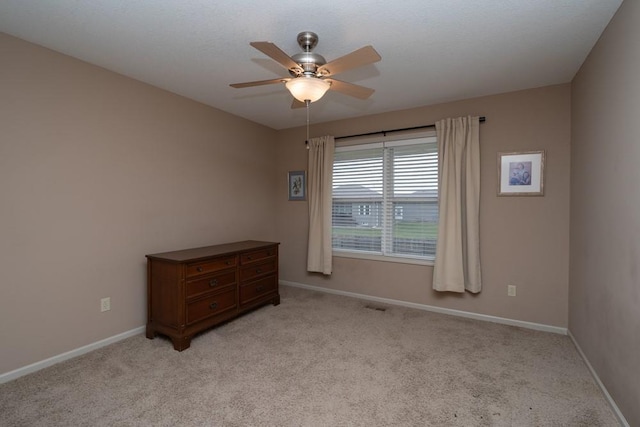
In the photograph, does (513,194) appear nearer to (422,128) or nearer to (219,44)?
(422,128)

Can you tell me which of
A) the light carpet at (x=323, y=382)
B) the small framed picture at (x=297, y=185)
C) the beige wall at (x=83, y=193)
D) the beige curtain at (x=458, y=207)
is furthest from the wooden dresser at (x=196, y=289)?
the beige curtain at (x=458, y=207)

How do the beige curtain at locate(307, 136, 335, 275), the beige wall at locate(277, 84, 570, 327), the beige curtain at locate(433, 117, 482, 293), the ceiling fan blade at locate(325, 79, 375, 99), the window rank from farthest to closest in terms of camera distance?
the beige curtain at locate(307, 136, 335, 275)
the window
the beige curtain at locate(433, 117, 482, 293)
the beige wall at locate(277, 84, 570, 327)
the ceiling fan blade at locate(325, 79, 375, 99)

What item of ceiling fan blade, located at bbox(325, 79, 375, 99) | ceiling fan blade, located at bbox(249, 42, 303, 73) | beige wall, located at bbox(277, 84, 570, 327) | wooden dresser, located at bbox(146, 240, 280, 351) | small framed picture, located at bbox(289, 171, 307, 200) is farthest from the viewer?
small framed picture, located at bbox(289, 171, 307, 200)

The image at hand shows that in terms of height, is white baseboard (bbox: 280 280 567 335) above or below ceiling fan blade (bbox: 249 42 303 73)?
below

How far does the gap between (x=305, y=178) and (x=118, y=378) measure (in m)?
3.22

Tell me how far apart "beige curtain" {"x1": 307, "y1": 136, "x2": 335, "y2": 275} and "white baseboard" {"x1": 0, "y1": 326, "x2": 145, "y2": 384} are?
2.24m

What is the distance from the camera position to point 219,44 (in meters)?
2.33

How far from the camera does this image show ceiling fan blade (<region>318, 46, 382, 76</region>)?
170cm

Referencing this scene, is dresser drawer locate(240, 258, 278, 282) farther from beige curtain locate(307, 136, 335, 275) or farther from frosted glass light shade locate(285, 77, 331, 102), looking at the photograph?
frosted glass light shade locate(285, 77, 331, 102)

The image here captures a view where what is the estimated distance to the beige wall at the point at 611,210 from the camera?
1693mm

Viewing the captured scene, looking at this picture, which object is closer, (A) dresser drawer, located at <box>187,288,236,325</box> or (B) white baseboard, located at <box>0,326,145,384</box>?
(B) white baseboard, located at <box>0,326,145,384</box>

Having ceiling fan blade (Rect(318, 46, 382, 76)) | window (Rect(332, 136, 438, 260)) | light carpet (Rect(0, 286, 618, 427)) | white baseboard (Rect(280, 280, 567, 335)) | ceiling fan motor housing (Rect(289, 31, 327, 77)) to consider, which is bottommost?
light carpet (Rect(0, 286, 618, 427))

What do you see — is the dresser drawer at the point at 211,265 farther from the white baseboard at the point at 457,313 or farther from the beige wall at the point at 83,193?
the white baseboard at the point at 457,313

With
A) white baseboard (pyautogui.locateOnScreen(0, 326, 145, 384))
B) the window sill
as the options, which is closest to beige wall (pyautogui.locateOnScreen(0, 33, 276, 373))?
white baseboard (pyautogui.locateOnScreen(0, 326, 145, 384))
